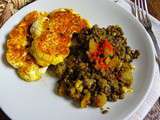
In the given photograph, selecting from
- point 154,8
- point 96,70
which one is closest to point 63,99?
point 96,70

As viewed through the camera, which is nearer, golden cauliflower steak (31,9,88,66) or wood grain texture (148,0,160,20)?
golden cauliflower steak (31,9,88,66)

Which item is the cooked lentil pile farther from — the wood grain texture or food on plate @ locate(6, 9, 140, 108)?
the wood grain texture

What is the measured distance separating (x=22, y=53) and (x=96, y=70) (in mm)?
311

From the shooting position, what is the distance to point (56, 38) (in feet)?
4.65

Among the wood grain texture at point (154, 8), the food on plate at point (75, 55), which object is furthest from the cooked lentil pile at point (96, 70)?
the wood grain texture at point (154, 8)

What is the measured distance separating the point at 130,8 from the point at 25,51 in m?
0.55

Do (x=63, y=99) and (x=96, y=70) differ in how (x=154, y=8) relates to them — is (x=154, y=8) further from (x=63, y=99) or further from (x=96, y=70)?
(x=63, y=99)

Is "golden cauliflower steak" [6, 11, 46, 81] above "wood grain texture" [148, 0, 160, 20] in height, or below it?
below

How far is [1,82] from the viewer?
1.39 m

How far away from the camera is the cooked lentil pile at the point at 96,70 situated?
50.8 inches

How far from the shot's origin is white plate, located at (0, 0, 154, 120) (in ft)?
4.25

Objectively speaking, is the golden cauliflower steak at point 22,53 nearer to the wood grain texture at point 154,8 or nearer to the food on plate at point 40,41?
the food on plate at point 40,41

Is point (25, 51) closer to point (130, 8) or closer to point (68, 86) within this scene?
point (68, 86)

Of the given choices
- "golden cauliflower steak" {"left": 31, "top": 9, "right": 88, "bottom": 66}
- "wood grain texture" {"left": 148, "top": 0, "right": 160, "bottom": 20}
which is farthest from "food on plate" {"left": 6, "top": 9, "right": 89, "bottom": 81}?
"wood grain texture" {"left": 148, "top": 0, "right": 160, "bottom": 20}
